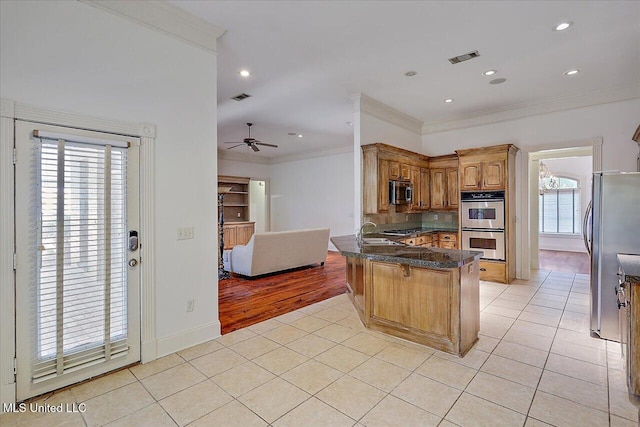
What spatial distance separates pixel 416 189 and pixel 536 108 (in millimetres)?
2404

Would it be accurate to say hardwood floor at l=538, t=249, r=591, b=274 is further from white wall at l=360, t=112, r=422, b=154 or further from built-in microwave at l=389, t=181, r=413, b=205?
white wall at l=360, t=112, r=422, b=154

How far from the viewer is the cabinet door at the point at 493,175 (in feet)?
17.8

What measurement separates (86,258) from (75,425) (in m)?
1.13

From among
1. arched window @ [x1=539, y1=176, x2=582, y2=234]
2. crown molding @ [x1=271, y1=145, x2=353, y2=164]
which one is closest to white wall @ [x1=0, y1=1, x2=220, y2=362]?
crown molding @ [x1=271, y1=145, x2=353, y2=164]

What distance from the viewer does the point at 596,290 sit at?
3.30 m

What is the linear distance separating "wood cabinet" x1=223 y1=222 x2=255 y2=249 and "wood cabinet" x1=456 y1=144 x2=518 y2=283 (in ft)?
21.5

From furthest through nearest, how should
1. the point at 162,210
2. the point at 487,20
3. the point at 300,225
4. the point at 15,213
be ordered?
1. the point at 300,225
2. the point at 487,20
3. the point at 162,210
4. the point at 15,213

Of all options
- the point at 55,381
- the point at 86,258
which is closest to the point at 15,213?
the point at 86,258

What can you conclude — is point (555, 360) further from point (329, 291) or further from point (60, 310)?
point (60, 310)

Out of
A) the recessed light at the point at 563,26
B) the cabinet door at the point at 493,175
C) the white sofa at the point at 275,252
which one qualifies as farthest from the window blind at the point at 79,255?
the cabinet door at the point at 493,175

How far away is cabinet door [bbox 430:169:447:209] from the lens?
6387 mm

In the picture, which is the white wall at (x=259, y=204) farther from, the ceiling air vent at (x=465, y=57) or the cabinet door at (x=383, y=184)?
the ceiling air vent at (x=465, y=57)

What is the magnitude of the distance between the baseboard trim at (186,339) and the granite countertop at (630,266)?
11.5 feet

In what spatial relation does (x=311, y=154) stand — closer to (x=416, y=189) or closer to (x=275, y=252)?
(x=416, y=189)
